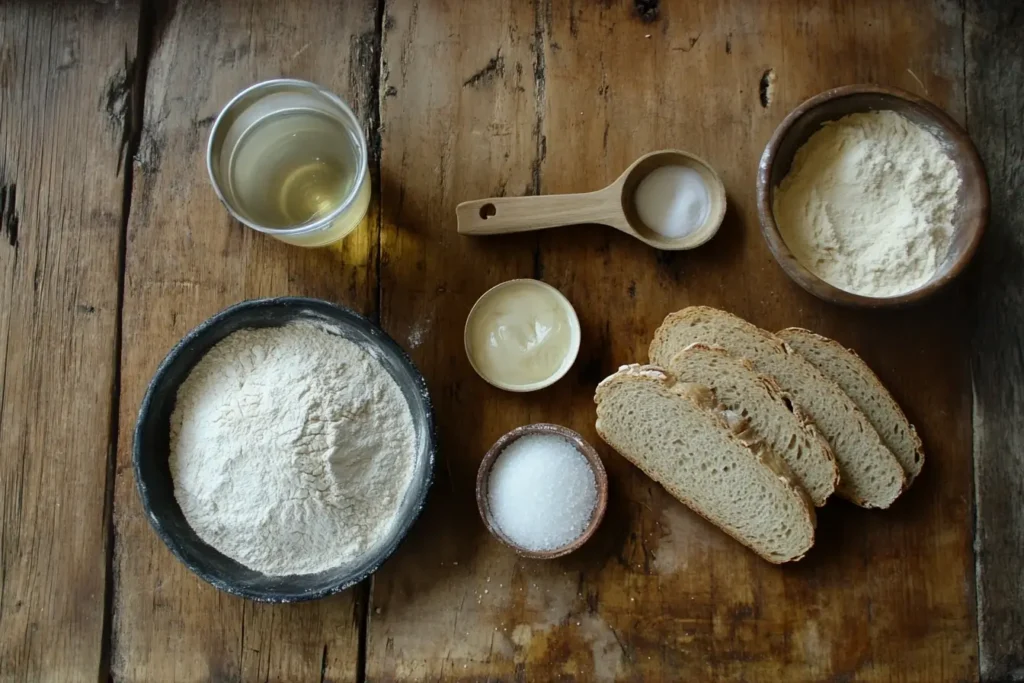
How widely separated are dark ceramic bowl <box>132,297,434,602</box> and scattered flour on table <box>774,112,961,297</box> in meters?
0.67

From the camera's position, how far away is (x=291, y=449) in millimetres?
1114

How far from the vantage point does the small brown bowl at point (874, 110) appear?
3.84 feet

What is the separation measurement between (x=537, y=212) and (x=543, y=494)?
46 centimetres

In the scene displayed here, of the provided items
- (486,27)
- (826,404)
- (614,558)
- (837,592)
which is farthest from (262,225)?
(837,592)

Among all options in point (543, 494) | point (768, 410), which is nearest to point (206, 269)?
point (543, 494)

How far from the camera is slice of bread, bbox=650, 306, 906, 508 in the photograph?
1193mm

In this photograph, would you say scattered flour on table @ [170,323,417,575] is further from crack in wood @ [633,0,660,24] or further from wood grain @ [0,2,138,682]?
crack in wood @ [633,0,660,24]

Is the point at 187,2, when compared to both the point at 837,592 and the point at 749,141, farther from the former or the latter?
the point at 837,592

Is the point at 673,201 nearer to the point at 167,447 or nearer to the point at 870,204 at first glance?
the point at 870,204

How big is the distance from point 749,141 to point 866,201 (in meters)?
0.22

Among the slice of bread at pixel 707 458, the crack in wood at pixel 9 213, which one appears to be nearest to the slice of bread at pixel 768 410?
the slice of bread at pixel 707 458

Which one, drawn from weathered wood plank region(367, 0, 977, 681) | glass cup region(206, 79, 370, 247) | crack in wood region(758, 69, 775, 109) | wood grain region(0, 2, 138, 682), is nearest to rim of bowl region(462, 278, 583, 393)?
weathered wood plank region(367, 0, 977, 681)

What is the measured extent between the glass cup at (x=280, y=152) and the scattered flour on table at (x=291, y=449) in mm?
170

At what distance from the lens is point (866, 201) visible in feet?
4.06
